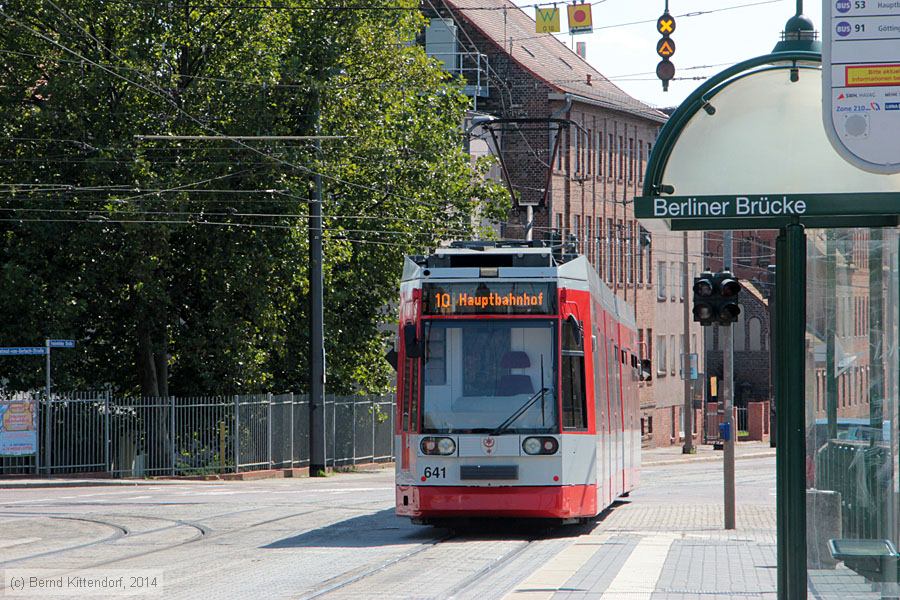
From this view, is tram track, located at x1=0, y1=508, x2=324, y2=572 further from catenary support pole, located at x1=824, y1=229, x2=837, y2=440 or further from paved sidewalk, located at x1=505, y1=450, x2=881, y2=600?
catenary support pole, located at x1=824, y1=229, x2=837, y2=440

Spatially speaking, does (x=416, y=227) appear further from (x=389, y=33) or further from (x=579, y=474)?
(x=579, y=474)

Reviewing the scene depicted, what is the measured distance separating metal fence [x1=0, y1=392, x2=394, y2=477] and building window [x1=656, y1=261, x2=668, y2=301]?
1533 inches

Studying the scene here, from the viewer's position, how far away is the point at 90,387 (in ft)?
125

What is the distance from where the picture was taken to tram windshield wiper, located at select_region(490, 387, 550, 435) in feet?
53.5

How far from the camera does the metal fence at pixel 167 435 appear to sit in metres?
33.8

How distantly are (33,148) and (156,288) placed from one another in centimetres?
434

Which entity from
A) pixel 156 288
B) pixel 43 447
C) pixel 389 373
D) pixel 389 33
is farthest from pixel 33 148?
pixel 389 373

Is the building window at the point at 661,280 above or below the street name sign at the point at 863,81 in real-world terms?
above

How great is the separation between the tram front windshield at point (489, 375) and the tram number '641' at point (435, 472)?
1.35 ft

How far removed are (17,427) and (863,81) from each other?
28498mm

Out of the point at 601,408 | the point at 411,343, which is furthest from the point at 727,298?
the point at 411,343

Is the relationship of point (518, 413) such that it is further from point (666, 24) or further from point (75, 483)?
point (75, 483)

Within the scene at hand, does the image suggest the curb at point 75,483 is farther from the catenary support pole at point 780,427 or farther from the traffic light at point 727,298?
the catenary support pole at point 780,427

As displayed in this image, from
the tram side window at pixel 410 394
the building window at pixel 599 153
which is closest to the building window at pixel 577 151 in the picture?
the building window at pixel 599 153
